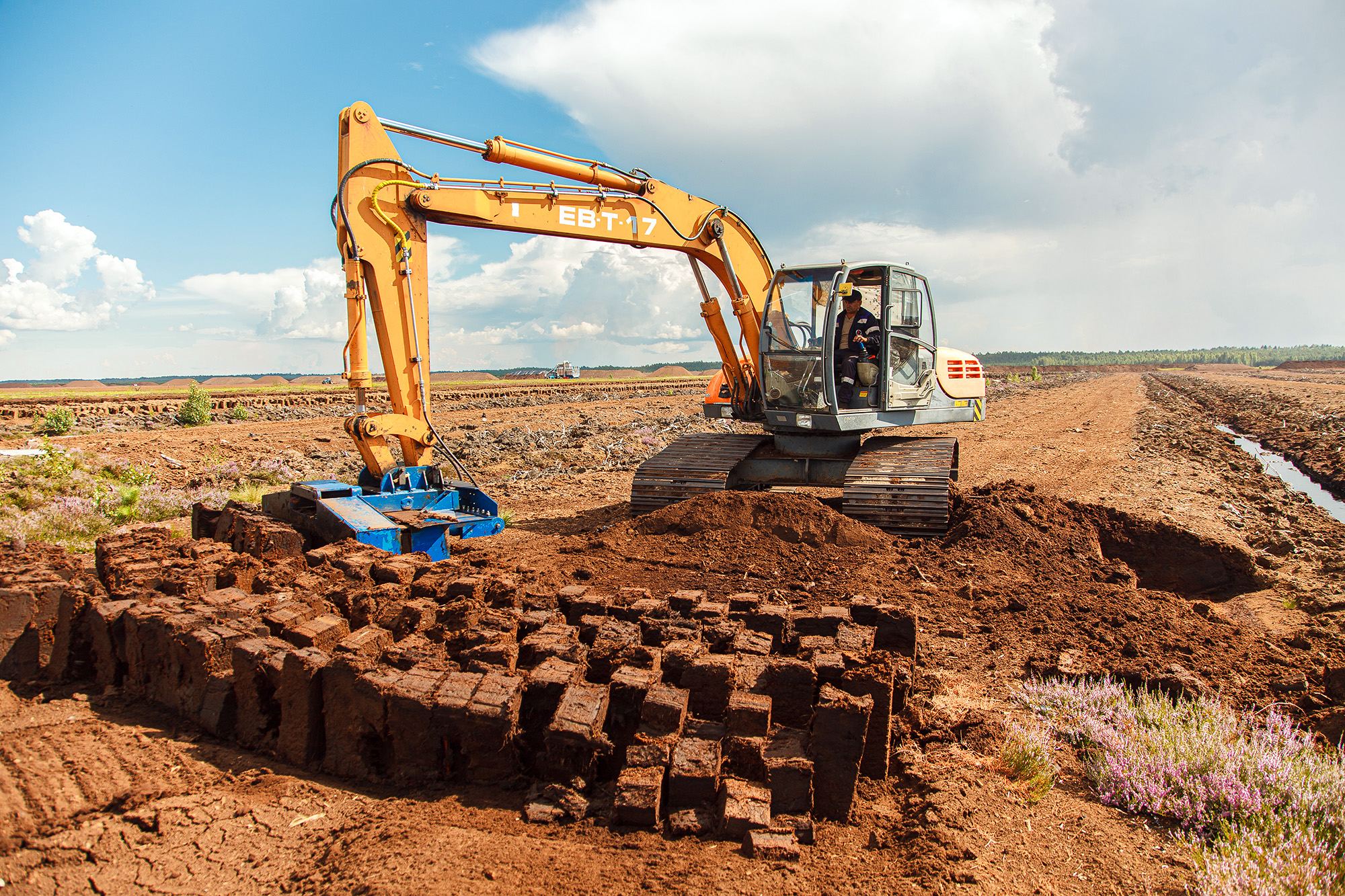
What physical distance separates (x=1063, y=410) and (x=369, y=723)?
32283mm

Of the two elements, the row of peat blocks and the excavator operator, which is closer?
the row of peat blocks

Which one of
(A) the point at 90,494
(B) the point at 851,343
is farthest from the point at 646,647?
(A) the point at 90,494

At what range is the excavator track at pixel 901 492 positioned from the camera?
28.0ft

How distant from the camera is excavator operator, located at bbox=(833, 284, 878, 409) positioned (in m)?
9.72

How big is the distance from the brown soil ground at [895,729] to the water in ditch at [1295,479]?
968 millimetres

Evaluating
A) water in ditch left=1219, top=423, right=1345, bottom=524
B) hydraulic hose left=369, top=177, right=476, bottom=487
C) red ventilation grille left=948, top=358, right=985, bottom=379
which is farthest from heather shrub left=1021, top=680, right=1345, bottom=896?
water in ditch left=1219, top=423, right=1345, bottom=524

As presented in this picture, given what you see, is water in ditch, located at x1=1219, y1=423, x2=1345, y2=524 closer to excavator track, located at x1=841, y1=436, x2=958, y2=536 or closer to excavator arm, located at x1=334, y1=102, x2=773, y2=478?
excavator track, located at x1=841, y1=436, x2=958, y2=536

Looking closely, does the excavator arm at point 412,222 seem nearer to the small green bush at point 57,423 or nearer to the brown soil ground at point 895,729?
the brown soil ground at point 895,729

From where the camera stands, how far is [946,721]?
4.70 meters

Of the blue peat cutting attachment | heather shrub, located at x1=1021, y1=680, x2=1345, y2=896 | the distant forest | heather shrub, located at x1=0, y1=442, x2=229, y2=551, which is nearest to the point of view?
heather shrub, located at x1=1021, y1=680, x2=1345, y2=896

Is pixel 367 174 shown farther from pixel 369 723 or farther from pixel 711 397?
pixel 369 723

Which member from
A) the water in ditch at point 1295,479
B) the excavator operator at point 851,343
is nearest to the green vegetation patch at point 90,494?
the excavator operator at point 851,343

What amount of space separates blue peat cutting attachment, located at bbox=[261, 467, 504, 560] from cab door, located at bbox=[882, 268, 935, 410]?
5.33 m

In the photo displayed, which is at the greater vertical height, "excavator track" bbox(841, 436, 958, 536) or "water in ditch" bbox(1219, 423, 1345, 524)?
"excavator track" bbox(841, 436, 958, 536)
